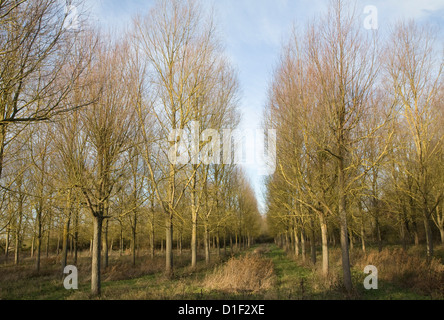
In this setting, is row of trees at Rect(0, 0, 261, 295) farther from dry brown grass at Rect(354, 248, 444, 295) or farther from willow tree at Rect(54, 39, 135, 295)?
dry brown grass at Rect(354, 248, 444, 295)

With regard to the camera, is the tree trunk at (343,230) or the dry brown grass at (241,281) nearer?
the tree trunk at (343,230)

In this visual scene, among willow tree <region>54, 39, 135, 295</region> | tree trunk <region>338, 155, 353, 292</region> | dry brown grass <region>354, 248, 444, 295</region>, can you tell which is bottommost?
dry brown grass <region>354, 248, 444, 295</region>

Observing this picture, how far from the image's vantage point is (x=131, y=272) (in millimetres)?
13742

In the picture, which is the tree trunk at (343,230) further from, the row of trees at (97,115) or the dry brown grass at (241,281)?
the row of trees at (97,115)

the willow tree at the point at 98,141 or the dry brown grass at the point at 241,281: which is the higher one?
the willow tree at the point at 98,141

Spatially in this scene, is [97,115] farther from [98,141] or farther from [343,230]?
[343,230]

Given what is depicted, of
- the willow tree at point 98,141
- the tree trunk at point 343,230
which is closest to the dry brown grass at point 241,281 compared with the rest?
the tree trunk at point 343,230

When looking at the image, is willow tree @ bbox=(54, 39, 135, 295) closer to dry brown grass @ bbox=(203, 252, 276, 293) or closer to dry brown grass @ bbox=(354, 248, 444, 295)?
dry brown grass @ bbox=(203, 252, 276, 293)

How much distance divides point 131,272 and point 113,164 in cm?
788

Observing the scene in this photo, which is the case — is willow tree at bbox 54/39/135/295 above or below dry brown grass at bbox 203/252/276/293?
above

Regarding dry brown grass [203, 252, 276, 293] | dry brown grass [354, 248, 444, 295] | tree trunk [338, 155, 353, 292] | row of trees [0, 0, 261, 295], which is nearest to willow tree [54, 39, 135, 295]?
row of trees [0, 0, 261, 295]

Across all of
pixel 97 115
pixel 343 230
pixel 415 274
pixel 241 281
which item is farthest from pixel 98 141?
pixel 415 274

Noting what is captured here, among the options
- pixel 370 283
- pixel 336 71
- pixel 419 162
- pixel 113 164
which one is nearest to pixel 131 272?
pixel 113 164

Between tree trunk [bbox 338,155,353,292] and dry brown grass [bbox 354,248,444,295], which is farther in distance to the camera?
dry brown grass [bbox 354,248,444,295]
